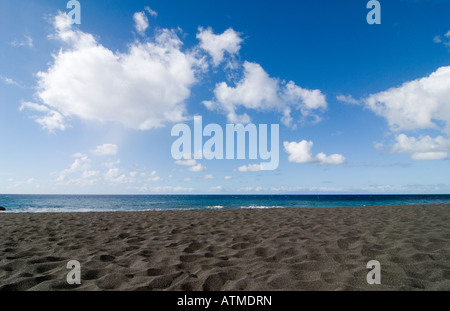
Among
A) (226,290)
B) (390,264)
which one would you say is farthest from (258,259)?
(390,264)

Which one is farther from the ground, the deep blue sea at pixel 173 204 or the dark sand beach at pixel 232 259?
the dark sand beach at pixel 232 259

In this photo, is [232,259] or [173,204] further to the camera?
[173,204]

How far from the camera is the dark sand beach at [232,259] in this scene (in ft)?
9.87

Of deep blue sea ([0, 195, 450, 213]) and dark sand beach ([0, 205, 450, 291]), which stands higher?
dark sand beach ([0, 205, 450, 291])

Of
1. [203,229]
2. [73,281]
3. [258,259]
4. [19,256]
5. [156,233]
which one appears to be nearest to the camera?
[73,281]

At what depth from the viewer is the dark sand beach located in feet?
9.87

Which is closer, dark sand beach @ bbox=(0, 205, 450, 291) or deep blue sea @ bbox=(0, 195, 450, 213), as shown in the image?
dark sand beach @ bbox=(0, 205, 450, 291)

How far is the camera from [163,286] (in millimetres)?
2996

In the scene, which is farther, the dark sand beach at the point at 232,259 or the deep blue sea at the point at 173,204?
the deep blue sea at the point at 173,204

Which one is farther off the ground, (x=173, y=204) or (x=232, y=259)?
(x=232, y=259)

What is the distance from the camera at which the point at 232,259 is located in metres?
3.93
